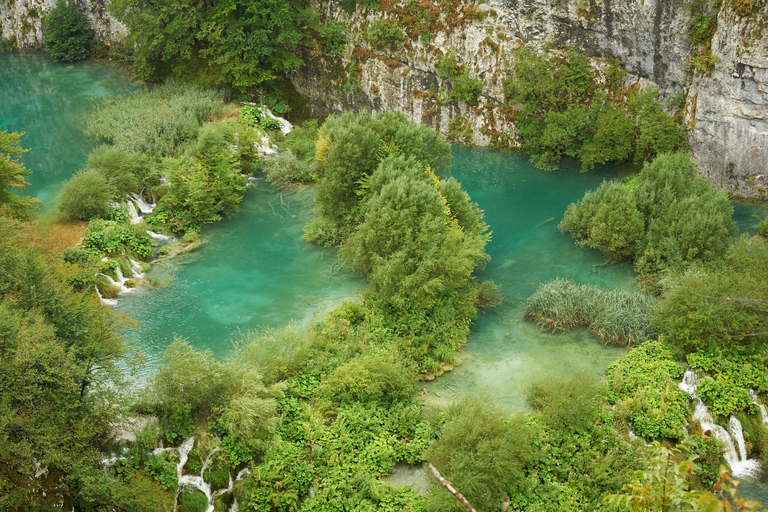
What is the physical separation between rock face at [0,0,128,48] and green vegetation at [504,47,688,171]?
23.6 meters

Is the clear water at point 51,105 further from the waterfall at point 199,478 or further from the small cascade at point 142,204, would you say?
the waterfall at point 199,478

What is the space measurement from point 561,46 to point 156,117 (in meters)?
17.5

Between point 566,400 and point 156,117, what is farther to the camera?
point 156,117

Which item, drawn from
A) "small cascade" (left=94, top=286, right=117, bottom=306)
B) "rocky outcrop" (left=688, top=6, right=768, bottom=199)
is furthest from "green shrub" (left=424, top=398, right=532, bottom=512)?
"rocky outcrop" (left=688, top=6, right=768, bottom=199)

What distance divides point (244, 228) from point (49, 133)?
12258 millimetres

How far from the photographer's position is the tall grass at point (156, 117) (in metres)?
27.5

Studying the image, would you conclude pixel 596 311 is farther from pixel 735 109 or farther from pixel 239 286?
pixel 239 286

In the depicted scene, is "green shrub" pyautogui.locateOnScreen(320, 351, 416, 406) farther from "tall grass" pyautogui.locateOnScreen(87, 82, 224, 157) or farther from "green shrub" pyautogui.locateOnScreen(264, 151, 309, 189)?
"tall grass" pyautogui.locateOnScreen(87, 82, 224, 157)

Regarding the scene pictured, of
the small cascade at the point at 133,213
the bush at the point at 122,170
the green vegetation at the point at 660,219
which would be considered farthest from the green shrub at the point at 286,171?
the green vegetation at the point at 660,219

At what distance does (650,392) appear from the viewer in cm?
1666

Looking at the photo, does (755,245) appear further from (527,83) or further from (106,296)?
(106,296)

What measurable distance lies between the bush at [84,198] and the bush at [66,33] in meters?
19.4

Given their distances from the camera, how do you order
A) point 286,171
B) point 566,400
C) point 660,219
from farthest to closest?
point 286,171 < point 660,219 < point 566,400

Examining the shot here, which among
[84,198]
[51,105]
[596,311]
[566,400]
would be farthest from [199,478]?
[51,105]
